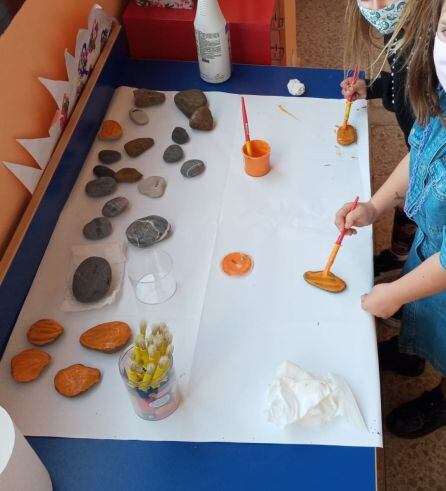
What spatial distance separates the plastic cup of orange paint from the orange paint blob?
0.68ft

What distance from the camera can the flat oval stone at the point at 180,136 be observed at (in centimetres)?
109

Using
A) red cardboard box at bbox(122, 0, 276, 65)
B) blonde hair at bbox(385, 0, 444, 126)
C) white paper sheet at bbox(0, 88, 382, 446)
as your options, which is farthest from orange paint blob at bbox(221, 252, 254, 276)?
red cardboard box at bbox(122, 0, 276, 65)

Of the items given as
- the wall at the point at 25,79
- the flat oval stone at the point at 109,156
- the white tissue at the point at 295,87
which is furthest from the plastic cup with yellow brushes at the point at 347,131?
the wall at the point at 25,79

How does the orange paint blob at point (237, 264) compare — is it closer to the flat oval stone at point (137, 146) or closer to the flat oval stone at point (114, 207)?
the flat oval stone at point (114, 207)

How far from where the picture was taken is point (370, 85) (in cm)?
108


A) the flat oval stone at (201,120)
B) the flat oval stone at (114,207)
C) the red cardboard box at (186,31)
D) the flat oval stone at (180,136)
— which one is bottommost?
the flat oval stone at (114,207)

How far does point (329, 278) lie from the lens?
2.72 feet

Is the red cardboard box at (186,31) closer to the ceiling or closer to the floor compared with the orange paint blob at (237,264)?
closer to the ceiling

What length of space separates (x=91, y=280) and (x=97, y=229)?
0.41 feet

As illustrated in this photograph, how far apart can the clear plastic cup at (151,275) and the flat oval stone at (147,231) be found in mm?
17

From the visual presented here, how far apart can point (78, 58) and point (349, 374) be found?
2.64 ft

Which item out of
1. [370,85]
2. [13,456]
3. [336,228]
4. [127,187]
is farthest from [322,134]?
[13,456]

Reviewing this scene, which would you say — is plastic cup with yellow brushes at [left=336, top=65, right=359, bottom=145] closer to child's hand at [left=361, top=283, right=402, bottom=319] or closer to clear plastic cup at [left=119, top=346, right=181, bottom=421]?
child's hand at [left=361, top=283, right=402, bottom=319]

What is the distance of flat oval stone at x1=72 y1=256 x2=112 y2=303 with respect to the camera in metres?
0.85
